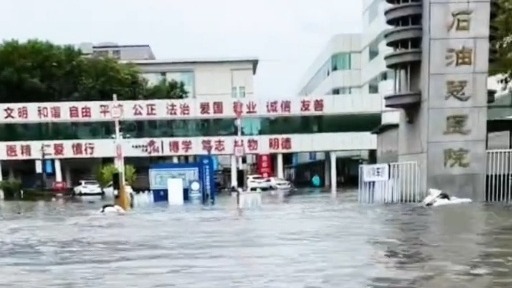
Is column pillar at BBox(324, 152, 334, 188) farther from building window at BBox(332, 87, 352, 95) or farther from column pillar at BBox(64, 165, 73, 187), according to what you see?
column pillar at BBox(64, 165, 73, 187)

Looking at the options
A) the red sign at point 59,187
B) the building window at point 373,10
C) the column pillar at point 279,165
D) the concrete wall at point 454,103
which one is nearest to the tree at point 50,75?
the red sign at point 59,187

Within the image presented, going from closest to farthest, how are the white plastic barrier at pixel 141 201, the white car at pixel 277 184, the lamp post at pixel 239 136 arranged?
1. the white plastic barrier at pixel 141 201
2. the lamp post at pixel 239 136
3. the white car at pixel 277 184

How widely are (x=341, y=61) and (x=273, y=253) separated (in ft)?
166

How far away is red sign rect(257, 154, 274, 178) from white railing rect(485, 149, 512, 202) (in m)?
28.0

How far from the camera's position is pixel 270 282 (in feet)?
23.6

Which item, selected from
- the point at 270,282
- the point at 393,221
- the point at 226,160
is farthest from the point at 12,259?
the point at 226,160

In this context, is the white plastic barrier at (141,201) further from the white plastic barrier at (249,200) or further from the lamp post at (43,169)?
the lamp post at (43,169)

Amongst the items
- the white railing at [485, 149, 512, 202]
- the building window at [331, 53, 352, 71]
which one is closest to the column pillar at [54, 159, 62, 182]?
the building window at [331, 53, 352, 71]

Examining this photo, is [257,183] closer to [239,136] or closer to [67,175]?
[239,136]

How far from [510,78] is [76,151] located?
30787mm

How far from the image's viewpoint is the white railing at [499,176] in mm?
Result: 20391

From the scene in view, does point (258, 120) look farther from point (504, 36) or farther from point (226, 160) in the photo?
point (504, 36)

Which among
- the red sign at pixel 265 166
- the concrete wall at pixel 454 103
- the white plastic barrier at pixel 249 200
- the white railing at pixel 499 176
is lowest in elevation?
the red sign at pixel 265 166

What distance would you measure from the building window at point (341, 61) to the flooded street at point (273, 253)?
43716mm
